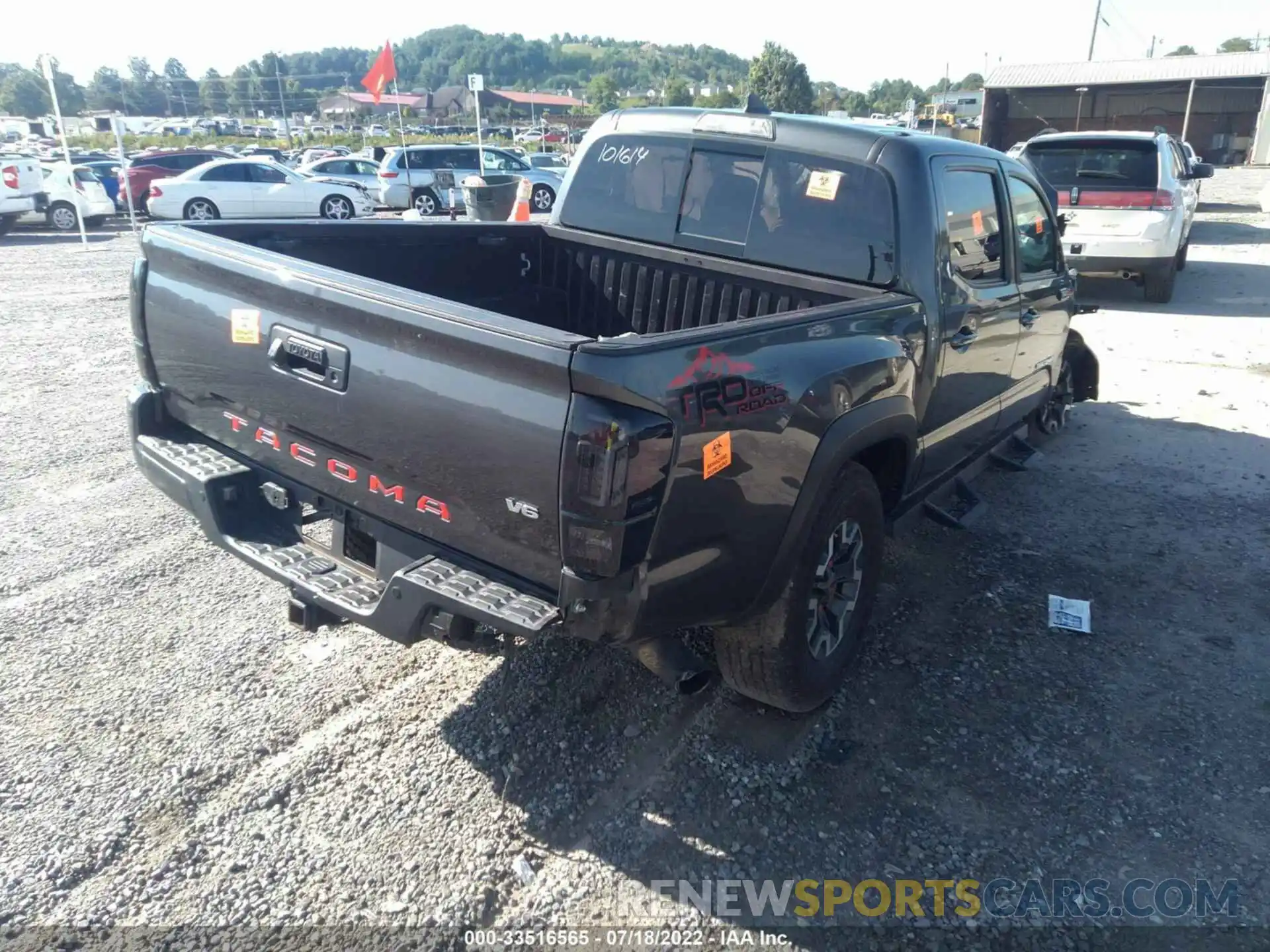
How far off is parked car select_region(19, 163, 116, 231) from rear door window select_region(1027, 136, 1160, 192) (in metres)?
18.1

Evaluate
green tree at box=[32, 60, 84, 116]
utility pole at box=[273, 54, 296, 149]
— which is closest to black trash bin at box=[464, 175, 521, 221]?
utility pole at box=[273, 54, 296, 149]

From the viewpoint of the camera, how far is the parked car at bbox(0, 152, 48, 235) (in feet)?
58.9

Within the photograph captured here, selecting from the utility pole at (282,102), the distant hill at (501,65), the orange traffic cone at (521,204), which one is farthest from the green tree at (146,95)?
the orange traffic cone at (521,204)

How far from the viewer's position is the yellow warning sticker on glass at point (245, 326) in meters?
2.99

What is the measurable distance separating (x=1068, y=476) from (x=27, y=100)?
128 m

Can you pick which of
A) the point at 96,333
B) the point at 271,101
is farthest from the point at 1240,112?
the point at 271,101

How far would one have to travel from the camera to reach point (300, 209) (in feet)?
66.3

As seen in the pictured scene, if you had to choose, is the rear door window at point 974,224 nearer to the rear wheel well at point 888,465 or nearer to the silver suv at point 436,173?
the rear wheel well at point 888,465

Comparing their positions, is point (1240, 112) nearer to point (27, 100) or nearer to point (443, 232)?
point (443, 232)

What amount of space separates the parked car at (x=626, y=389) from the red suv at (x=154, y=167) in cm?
1978

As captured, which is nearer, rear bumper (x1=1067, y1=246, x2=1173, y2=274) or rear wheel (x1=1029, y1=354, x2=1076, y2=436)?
rear wheel (x1=1029, y1=354, x2=1076, y2=436)

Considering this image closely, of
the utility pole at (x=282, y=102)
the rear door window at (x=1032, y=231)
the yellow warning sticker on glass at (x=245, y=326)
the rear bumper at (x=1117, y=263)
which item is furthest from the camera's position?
the utility pole at (x=282, y=102)

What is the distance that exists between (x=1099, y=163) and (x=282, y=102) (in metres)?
85.8

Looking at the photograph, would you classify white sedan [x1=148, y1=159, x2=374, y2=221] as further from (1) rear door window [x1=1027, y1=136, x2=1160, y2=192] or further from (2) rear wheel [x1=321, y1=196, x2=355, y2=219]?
(1) rear door window [x1=1027, y1=136, x2=1160, y2=192]
